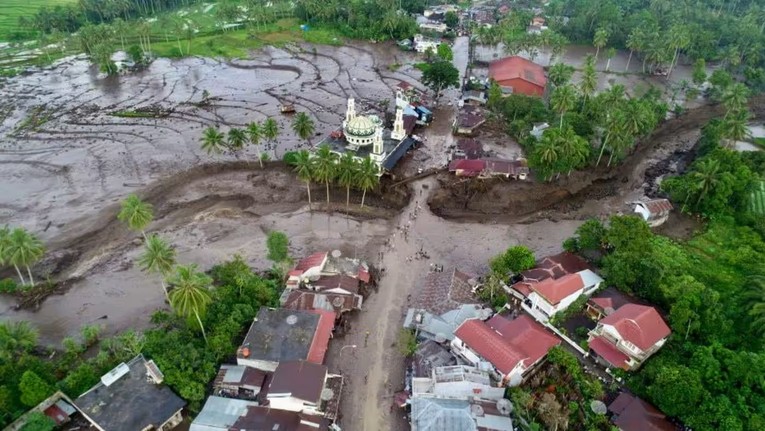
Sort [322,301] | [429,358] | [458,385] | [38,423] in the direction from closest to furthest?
[38,423]
[458,385]
[429,358]
[322,301]

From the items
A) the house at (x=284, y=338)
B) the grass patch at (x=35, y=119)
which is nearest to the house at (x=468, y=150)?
the house at (x=284, y=338)

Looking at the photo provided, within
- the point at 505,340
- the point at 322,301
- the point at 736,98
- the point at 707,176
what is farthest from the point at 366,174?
the point at 736,98

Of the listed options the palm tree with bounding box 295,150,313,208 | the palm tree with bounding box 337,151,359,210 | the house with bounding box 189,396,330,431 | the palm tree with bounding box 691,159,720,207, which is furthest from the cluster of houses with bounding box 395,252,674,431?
the palm tree with bounding box 691,159,720,207

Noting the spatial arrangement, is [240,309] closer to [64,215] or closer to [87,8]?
[64,215]

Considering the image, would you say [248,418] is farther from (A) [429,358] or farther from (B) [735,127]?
(B) [735,127]

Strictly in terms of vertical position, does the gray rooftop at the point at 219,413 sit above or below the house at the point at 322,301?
below

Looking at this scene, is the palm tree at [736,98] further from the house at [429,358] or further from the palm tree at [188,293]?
the palm tree at [188,293]

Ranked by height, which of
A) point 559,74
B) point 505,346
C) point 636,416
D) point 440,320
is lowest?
point 440,320
